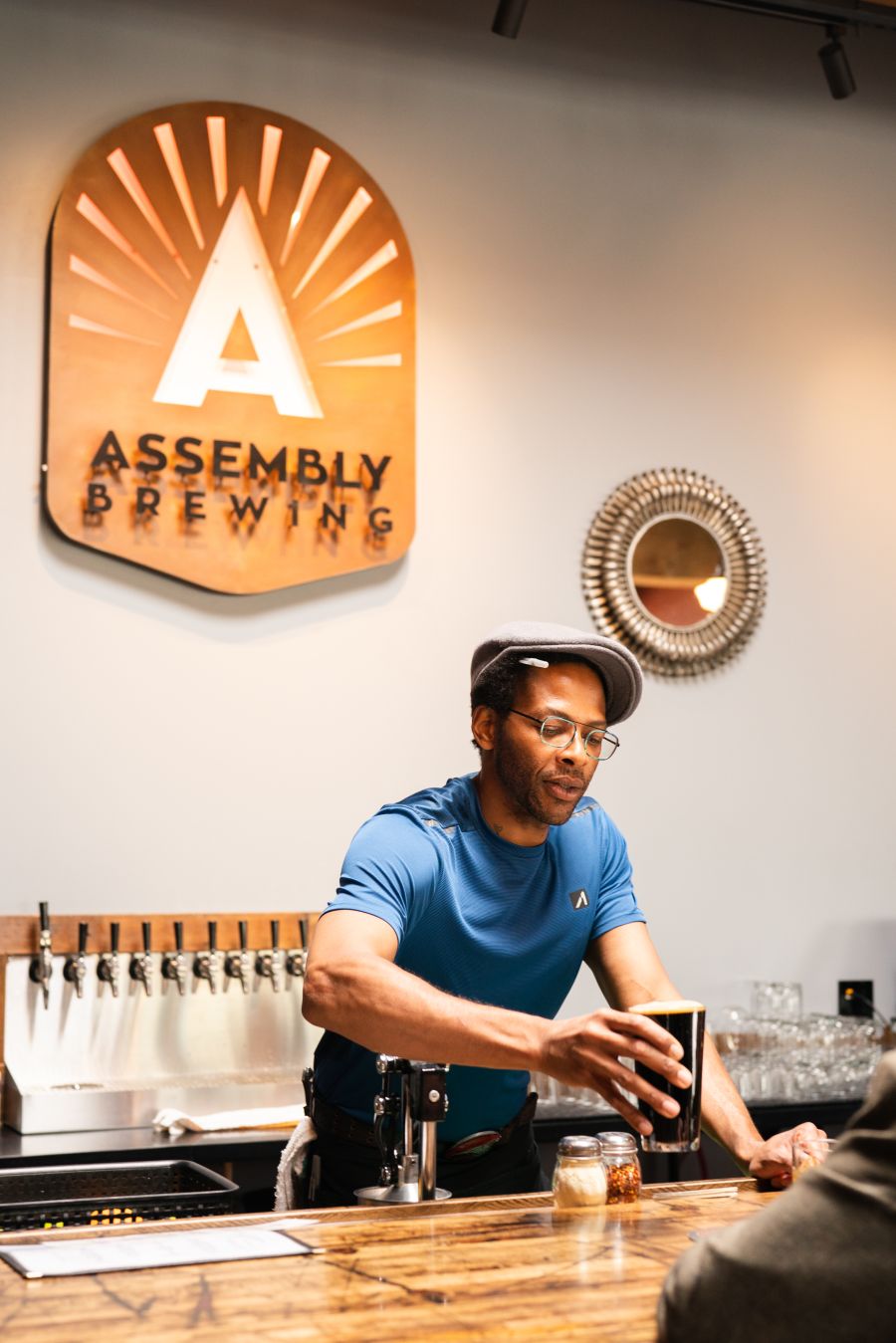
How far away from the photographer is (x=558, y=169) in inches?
163

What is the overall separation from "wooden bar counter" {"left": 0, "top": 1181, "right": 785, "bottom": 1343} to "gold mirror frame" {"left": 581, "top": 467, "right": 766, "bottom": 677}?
2.36 meters

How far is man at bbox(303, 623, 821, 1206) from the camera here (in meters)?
2.21

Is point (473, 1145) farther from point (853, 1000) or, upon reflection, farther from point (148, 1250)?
point (853, 1000)

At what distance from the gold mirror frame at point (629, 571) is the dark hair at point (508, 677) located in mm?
1597

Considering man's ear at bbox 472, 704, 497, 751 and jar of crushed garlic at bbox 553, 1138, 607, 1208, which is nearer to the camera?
jar of crushed garlic at bbox 553, 1138, 607, 1208

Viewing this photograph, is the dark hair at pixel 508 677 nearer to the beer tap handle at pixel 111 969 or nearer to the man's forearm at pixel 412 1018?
the man's forearm at pixel 412 1018

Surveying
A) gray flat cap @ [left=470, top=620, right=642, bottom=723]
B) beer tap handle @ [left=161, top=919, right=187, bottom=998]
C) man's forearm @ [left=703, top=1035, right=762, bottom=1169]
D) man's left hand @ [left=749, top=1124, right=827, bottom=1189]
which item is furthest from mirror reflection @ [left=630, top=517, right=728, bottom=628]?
man's left hand @ [left=749, top=1124, right=827, bottom=1189]

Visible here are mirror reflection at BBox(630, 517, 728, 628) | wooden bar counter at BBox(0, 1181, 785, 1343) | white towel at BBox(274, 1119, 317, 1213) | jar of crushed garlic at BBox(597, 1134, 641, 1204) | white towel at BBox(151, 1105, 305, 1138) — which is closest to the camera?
wooden bar counter at BBox(0, 1181, 785, 1343)

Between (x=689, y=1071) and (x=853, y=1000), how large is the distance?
2752mm

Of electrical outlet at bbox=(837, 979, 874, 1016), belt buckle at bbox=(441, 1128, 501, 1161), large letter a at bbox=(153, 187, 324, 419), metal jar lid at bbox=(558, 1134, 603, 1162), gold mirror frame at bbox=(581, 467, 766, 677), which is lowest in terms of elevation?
electrical outlet at bbox=(837, 979, 874, 1016)

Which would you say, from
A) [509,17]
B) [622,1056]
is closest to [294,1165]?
[622,1056]

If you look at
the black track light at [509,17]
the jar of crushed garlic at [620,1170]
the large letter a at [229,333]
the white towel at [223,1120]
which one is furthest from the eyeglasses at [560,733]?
the black track light at [509,17]

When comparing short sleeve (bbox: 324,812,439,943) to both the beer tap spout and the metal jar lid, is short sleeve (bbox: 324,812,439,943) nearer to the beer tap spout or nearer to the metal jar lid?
the metal jar lid

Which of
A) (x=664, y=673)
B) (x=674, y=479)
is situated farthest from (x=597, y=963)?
(x=674, y=479)
